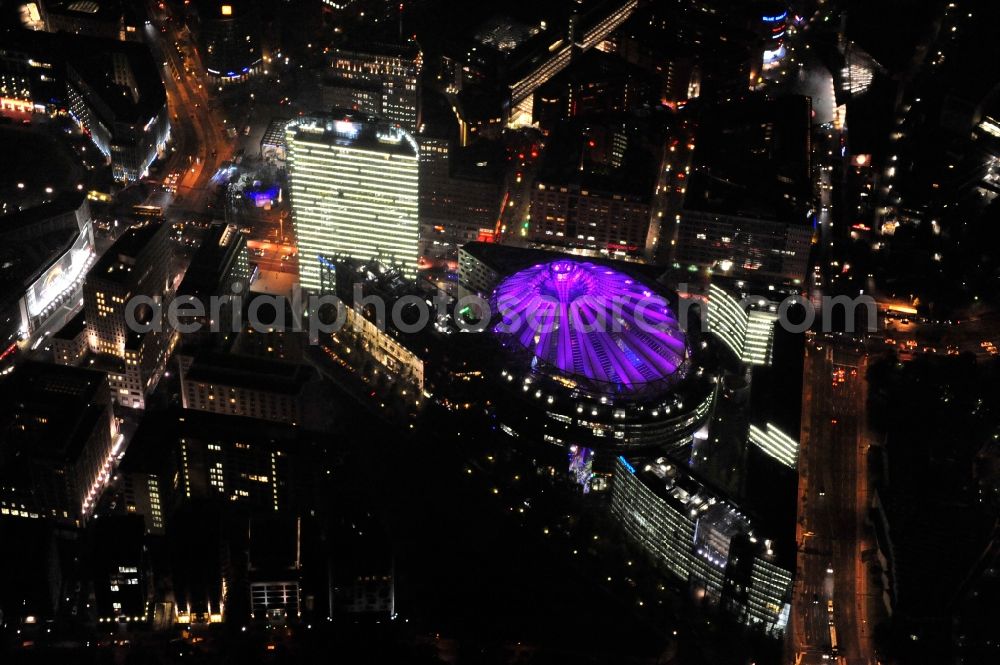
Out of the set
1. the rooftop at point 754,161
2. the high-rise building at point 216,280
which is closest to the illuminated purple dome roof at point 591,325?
the rooftop at point 754,161

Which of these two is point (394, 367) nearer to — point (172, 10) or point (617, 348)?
point (617, 348)

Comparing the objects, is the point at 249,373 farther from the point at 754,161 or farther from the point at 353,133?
the point at 754,161

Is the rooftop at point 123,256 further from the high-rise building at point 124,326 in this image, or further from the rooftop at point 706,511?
the rooftop at point 706,511

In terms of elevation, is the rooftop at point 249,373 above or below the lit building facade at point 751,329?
below

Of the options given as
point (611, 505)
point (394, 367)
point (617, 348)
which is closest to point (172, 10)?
point (394, 367)

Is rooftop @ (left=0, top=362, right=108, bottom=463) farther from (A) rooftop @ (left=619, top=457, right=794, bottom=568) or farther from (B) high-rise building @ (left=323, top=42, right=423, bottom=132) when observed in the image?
(B) high-rise building @ (left=323, top=42, right=423, bottom=132)
